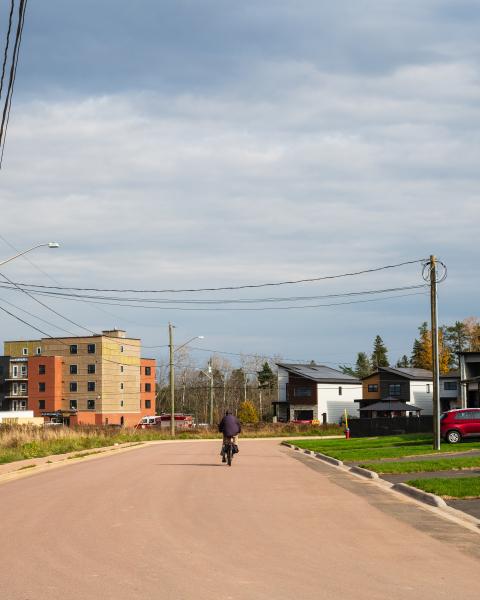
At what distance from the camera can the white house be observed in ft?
317

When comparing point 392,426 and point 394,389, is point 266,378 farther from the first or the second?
point 392,426

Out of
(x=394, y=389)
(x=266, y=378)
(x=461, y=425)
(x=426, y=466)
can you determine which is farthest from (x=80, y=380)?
(x=426, y=466)

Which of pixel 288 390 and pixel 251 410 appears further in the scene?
pixel 251 410

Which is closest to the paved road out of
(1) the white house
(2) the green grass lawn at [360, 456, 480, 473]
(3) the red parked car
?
(2) the green grass lawn at [360, 456, 480, 473]

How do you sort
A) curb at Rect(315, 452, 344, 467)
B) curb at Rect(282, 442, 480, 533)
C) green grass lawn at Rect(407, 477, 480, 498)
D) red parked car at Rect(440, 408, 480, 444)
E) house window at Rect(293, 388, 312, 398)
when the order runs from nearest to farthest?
curb at Rect(282, 442, 480, 533) → green grass lawn at Rect(407, 477, 480, 498) → curb at Rect(315, 452, 344, 467) → red parked car at Rect(440, 408, 480, 444) → house window at Rect(293, 388, 312, 398)

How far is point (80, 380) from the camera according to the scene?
121500 mm

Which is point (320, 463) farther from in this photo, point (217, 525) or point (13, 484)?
point (217, 525)

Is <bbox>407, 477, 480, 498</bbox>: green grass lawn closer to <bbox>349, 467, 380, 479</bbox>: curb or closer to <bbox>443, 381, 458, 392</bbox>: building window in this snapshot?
<bbox>349, 467, 380, 479</bbox>: curb

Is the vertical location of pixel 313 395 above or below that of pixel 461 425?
above

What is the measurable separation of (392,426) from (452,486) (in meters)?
44.6

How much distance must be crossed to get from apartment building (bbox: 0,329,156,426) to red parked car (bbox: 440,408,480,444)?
8506cm

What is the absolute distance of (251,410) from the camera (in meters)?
108

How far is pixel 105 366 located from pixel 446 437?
8987 cm

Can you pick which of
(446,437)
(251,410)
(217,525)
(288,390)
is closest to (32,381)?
(251,410)
